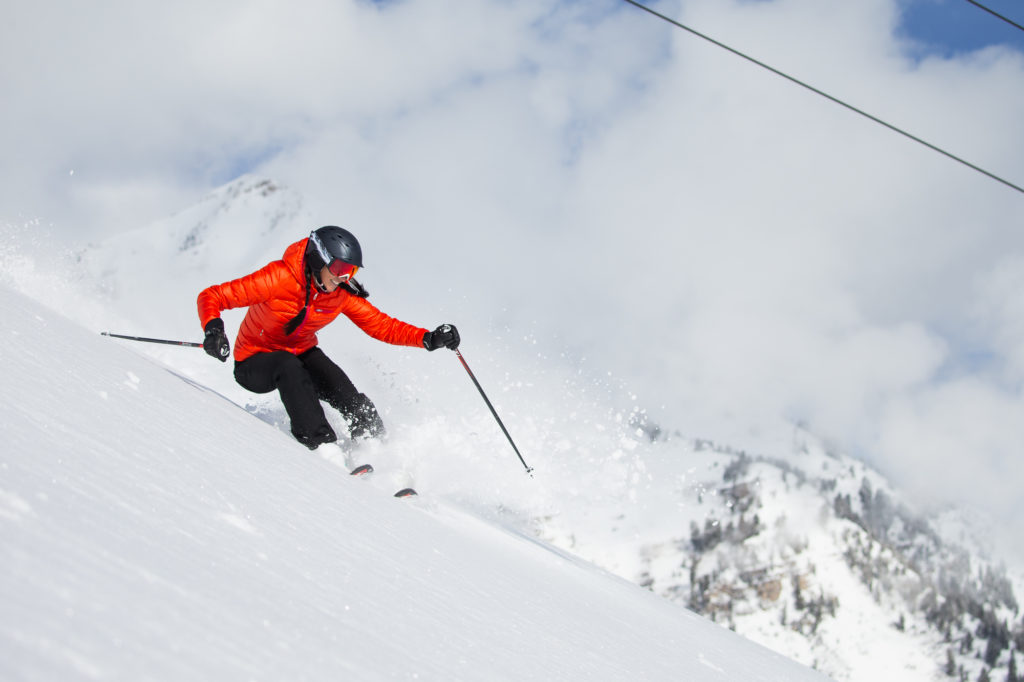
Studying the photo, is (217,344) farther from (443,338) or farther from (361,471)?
(443,338)

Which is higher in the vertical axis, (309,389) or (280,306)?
(280,306)

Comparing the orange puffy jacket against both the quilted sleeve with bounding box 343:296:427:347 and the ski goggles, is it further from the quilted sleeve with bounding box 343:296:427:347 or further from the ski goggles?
the ski goggles

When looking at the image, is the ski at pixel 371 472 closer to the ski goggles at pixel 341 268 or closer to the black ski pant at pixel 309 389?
the black ski pant at pixel 309 389

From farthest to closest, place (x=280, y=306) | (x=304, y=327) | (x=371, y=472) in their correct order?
1. (x=304, y=327)
2. (x=280, y=306)
3. (x=371, y=472)

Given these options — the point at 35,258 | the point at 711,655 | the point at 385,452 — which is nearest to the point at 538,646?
the point at 711,655

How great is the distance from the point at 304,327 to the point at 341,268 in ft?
2.93

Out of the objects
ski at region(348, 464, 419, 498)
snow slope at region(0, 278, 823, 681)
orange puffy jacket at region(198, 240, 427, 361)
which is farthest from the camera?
orange puffy jacket at region(198, 240, 427, 361)

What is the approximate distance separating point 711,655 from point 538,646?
233 cm

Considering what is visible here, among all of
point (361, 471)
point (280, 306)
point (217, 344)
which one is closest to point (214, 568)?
point (361, 471)

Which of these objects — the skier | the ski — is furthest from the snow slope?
the skier

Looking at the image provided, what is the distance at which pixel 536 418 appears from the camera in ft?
45.4

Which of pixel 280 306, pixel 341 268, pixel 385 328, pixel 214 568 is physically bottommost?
pixel 385 328

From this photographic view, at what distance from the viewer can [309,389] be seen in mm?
5430

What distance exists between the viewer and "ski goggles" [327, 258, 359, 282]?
17.7 ft
